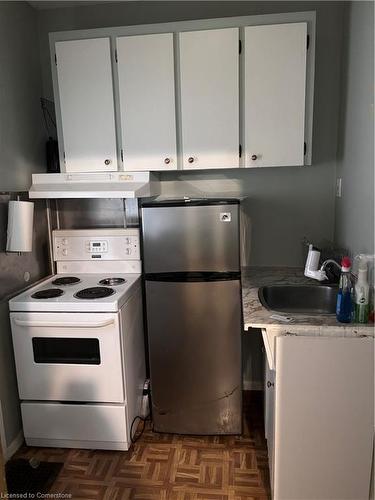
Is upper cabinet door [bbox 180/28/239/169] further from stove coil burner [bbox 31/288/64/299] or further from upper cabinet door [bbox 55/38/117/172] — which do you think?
stove coil burner [bbox 31/288/64/299]

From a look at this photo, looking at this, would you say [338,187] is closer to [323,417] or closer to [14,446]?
[323,417]

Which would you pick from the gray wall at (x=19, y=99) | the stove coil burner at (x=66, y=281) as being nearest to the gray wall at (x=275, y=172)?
the gray wall at (x=19, y=99)

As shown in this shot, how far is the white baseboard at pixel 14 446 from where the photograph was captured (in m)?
2.11

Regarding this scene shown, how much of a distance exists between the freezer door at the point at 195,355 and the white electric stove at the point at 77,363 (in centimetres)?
17

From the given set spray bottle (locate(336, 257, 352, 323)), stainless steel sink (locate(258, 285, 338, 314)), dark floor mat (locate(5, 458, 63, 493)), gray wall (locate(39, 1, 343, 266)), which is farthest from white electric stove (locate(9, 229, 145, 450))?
spray bottle (locate(336, 257, 352, 323))

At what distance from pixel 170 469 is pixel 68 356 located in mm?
842

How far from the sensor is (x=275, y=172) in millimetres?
2521

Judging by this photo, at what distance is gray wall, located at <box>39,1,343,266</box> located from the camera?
2359 mm

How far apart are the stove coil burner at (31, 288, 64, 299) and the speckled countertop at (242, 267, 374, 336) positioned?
3.52 feet

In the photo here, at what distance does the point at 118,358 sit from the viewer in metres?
2.04

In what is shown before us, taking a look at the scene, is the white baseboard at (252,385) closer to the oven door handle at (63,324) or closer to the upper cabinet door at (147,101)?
the oven door handle at (63,324)

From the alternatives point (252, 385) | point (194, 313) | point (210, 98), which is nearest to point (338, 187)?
point (210, 98)

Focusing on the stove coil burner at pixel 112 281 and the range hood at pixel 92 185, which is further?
the stove coil burner at pixel 112 281

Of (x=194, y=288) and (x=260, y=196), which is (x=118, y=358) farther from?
(x=260, y=196)
